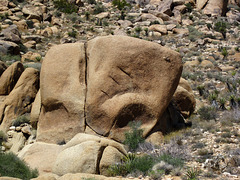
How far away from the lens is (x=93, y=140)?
7020mm

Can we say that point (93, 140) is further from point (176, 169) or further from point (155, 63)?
point (155, 63)

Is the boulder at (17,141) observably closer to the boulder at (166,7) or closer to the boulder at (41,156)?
the boulder at (41,156)

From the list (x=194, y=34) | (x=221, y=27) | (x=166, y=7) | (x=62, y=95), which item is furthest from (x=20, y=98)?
(x=166, y=7)

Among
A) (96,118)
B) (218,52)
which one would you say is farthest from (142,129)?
A: (218,52)

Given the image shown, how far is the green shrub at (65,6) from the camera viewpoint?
30.5 m

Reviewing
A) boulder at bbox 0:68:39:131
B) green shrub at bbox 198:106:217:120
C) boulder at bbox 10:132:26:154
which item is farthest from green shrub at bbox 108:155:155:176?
boulder at bbox 0:68:39:131

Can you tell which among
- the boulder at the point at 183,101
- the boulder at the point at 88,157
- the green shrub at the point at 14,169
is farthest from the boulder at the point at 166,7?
the green shrub at the point at 14,169

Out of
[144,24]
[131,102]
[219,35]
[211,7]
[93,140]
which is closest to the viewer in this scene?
[93,140]

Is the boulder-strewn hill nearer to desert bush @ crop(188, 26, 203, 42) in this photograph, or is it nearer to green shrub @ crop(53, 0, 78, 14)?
desert bush @ crop(188, 26, 203, 42)

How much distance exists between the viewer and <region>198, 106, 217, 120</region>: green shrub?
34.6ft

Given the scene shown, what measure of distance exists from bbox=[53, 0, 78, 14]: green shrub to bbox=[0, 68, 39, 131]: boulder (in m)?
20.4

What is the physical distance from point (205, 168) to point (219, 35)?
22.1 metres

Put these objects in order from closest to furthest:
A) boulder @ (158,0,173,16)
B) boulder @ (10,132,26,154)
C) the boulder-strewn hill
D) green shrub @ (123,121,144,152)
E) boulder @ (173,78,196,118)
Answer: the boulder-strewn hill < green shrub @ (123,121,144,152) < boulder @ (10,132,26,154) < boulder @ (173,78,196,118) < boulder @ (158,0,173,16)

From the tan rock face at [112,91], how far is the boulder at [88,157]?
5.92 feet
